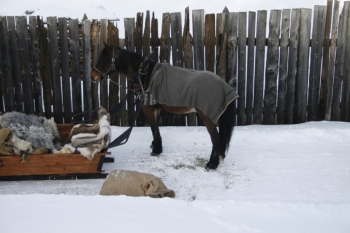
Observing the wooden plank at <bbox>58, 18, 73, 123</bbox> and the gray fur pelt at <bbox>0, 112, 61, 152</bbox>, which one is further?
the wooden plank at <bbox>58, 18, 73, 123</bbox>

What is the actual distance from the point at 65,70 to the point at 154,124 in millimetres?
2057

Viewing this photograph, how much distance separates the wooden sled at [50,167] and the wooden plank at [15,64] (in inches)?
88.0

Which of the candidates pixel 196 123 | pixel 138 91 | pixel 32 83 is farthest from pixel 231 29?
pixel 32 83

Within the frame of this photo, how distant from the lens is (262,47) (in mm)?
6207

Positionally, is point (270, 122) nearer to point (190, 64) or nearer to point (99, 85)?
point (190, 64)

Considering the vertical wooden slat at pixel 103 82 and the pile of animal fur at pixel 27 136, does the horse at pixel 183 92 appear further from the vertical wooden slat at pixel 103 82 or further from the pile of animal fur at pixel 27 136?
the vertical wooden slat at pixel 103 82

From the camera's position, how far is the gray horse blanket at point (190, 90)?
458 centimetres

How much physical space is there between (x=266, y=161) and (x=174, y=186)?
4.76 feet

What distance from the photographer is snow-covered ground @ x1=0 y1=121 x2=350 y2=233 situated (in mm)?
3004

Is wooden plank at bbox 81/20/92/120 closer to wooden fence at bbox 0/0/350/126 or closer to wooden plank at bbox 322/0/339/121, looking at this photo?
wooden fence at bbox 0/0/350/126

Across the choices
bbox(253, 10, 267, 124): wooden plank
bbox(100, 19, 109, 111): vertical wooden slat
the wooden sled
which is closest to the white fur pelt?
the wooden sled

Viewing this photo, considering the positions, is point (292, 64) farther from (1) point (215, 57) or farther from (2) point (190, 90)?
(2) point (190, 90)

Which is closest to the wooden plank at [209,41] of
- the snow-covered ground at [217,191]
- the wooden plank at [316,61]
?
the snow-covered ground at [217,191]

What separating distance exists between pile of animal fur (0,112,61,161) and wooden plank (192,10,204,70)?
2709 millimetres
